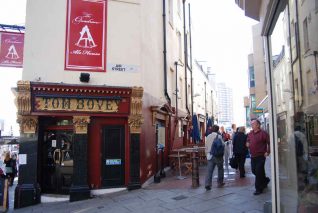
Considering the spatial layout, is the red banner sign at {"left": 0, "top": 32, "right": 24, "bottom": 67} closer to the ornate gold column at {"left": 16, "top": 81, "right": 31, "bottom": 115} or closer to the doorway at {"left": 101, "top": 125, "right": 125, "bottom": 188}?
the ornate gold column at {"left": 16, "top": 81, "right": 31, "bottom": 115}

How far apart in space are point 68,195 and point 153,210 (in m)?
3.90

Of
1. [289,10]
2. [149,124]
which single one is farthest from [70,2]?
[289,10]

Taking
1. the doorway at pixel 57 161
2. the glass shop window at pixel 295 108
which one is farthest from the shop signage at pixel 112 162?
the glass shop window at pixel 295 108

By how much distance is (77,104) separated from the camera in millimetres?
10570

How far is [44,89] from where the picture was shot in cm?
1034

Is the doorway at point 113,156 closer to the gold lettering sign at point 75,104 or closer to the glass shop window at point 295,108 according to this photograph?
the gold lettering sign at point 75,104

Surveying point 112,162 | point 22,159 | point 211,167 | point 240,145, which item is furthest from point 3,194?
point 240,145

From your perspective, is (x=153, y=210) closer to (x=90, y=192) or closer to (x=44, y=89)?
(x=90, y=192)

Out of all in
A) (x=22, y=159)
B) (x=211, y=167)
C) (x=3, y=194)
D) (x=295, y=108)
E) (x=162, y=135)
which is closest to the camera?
(x=295, y=108)

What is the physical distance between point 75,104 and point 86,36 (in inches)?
94.1

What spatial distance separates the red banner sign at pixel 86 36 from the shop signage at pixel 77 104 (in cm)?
105

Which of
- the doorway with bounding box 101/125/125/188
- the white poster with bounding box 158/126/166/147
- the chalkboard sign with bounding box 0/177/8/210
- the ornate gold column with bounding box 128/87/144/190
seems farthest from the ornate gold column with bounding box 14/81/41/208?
the white poster with bounding box 158/126/166/147

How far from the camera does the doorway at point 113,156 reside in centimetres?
1081

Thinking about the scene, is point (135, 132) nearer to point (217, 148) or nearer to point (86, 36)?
point (217, 148)
